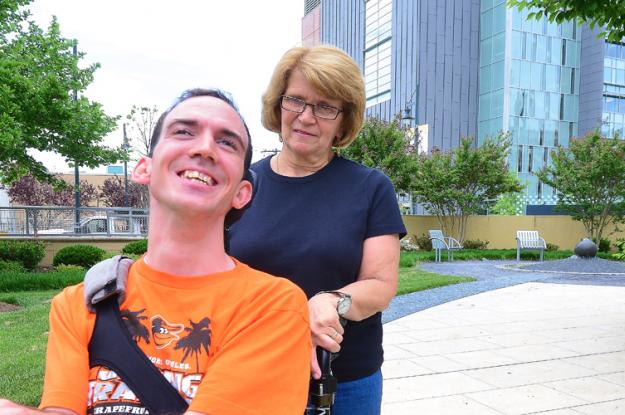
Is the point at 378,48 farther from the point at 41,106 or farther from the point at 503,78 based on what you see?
the point at 41,106

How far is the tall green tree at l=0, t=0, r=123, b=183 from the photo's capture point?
10.7m

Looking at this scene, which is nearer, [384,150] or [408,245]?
[384,150]

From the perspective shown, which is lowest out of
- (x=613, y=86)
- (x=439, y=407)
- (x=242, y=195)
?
(x=439, y=407)

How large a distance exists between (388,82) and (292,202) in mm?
41260

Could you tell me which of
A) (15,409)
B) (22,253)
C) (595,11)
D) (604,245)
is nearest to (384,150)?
(604,245)

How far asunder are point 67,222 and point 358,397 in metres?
19.2

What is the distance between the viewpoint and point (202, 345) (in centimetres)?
117

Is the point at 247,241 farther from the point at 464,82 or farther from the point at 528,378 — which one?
the point at 464,82

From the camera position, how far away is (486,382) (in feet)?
16.9

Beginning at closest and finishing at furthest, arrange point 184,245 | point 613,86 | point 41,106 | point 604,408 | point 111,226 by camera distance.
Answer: point 184,245
point 604,408
point 41,106
point 111,226
point 613,86

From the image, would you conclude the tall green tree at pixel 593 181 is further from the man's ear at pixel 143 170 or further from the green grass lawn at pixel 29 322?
the man's ear at pixel 143 170

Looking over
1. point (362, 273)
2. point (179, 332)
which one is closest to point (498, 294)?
point (362, 273)

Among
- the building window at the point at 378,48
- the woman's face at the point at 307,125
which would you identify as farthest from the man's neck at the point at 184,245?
the building window at the point at 378,48

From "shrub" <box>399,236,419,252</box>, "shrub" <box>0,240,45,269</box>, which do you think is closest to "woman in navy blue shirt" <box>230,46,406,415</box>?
"shrub" <box>0,240,45,269</box>
